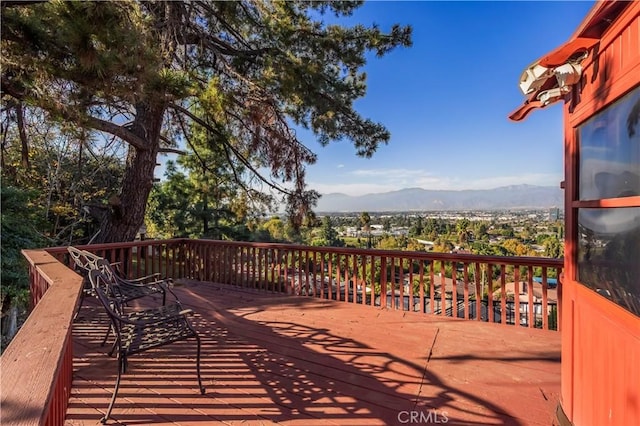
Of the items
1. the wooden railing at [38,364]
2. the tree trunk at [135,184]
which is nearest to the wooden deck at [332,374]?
the wooden railing at [38,364]

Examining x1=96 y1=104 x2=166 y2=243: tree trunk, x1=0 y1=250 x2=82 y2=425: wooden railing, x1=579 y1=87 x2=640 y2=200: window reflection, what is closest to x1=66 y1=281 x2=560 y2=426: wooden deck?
x1=0 y1=250 x2=82 y2=425: wooden railing

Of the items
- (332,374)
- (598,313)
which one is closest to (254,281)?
(332,374)

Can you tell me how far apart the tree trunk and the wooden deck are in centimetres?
Result: 249

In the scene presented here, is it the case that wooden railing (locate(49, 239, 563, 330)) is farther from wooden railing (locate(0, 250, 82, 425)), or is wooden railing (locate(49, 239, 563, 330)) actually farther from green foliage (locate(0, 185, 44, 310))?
wooden railing (locate(0, 250, 82, 425))

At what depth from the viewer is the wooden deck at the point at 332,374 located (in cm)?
198

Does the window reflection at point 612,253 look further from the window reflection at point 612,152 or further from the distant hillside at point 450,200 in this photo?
the distant hillside at point 450,200

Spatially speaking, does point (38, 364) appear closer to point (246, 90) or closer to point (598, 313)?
point (598, 313)

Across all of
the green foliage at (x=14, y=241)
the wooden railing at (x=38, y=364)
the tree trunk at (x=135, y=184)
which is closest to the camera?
the wooden railing at (x=38, y=364)

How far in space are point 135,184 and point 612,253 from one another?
6487 millimetres

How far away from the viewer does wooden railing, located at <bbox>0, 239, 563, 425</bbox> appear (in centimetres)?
98

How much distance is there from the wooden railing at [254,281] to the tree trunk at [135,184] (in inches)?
27.3

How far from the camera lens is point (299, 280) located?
4.88 m

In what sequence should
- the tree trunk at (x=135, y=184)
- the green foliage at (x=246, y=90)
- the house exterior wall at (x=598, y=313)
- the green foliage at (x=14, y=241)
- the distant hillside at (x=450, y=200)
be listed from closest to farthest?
1. the house exterior wall at (x=598, y=313)
2. the green foliage at (x=246, y=90)
3. the tree trunk at (x=135, y=184)
4. the green foliage at (x=14, y=241)
5. the distant hillside at (x=450, y=200)

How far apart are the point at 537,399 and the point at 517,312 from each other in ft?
4.68
